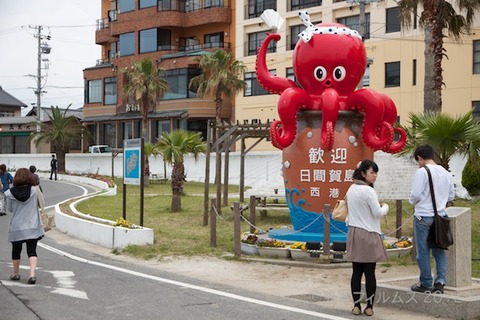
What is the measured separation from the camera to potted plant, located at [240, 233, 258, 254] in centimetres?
1443

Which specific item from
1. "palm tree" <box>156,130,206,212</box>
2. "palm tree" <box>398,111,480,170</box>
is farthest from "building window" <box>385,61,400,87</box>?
"palm tree" <box>398,111,480,170</box>

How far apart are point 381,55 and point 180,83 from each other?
15.9 m

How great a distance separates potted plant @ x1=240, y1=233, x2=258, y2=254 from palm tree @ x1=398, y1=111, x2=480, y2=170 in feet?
15.2

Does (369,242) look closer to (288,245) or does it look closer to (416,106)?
(288,245)

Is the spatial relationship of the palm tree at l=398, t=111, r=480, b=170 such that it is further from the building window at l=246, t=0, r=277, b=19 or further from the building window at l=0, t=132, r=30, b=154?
the building window at l=0, t=132, r=30, b=154

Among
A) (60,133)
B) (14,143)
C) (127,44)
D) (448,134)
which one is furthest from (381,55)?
(14,143)

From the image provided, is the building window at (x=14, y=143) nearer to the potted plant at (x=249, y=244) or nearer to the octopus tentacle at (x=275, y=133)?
the octopus tentacle at (x=275, y=133)

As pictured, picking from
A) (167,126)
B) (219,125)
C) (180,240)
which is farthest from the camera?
(167,126)

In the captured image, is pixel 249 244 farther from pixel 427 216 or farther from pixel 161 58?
pixel 161 58

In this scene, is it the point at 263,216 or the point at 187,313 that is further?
the point at 263,216

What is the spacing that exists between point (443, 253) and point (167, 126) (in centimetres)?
4511

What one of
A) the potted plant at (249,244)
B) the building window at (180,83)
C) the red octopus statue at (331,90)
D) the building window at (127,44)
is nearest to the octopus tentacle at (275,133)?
the red octopus statue at (331,90)

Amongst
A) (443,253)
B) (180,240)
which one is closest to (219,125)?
(180,240)

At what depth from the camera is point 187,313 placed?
29.0ft
